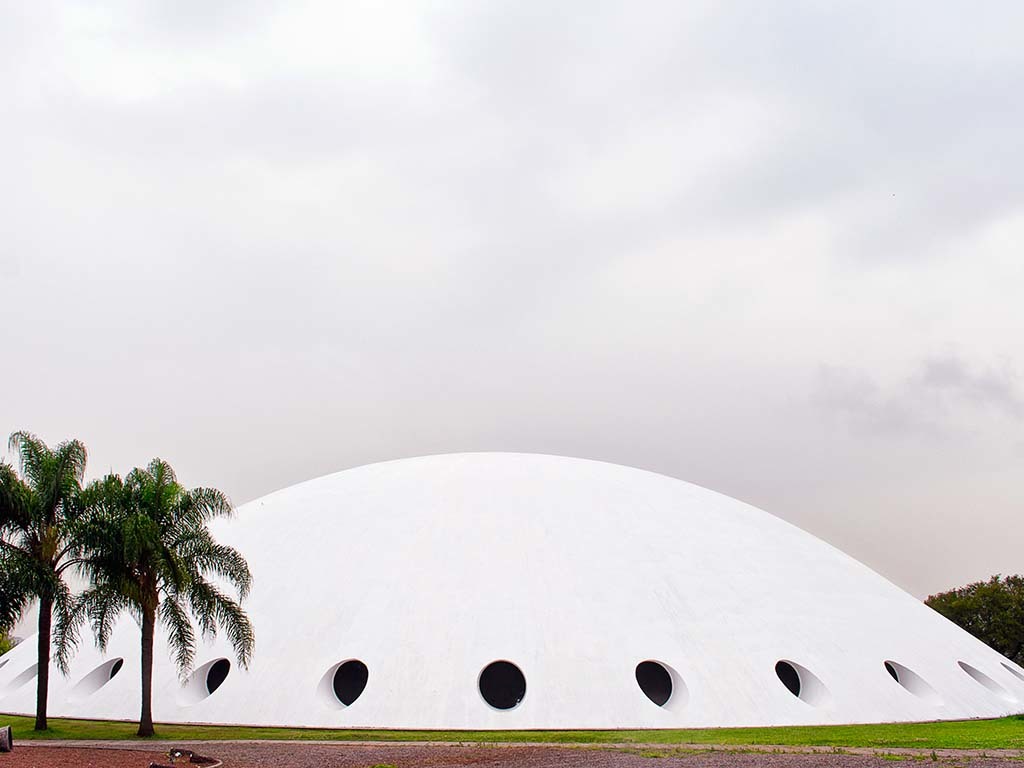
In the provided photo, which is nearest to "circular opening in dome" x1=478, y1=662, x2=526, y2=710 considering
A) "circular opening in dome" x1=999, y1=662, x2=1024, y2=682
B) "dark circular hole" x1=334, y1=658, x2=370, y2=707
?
"dark circular hole" x1=334, y1=658, x2=370, y2=707

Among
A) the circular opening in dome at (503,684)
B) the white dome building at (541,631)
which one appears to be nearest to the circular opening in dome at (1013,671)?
the white dome building at (541,631)

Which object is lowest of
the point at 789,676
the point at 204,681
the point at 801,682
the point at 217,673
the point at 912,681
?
the point at 912,681

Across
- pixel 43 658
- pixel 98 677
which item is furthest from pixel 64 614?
pixel 98 677

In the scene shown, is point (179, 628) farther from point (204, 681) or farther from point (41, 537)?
point (41, 537)

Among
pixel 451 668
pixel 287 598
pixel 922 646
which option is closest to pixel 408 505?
pixel 287 598

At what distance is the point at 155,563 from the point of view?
2456 cm

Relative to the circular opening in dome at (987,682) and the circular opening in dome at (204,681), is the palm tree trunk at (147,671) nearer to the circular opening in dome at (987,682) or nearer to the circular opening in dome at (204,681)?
the circular opening in dome at (204,681)

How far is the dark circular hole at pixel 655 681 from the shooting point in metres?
26.3

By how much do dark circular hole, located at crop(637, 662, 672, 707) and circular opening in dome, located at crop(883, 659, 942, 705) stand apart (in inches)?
300

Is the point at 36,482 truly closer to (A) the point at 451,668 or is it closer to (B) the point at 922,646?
(A) the point at 451,668

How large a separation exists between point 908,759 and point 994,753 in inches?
103

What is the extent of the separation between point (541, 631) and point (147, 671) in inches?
444

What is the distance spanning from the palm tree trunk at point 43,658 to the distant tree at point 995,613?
6104 centimetres

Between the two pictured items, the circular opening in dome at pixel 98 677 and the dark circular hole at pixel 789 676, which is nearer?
the dark circular hole at pixel 789 676
